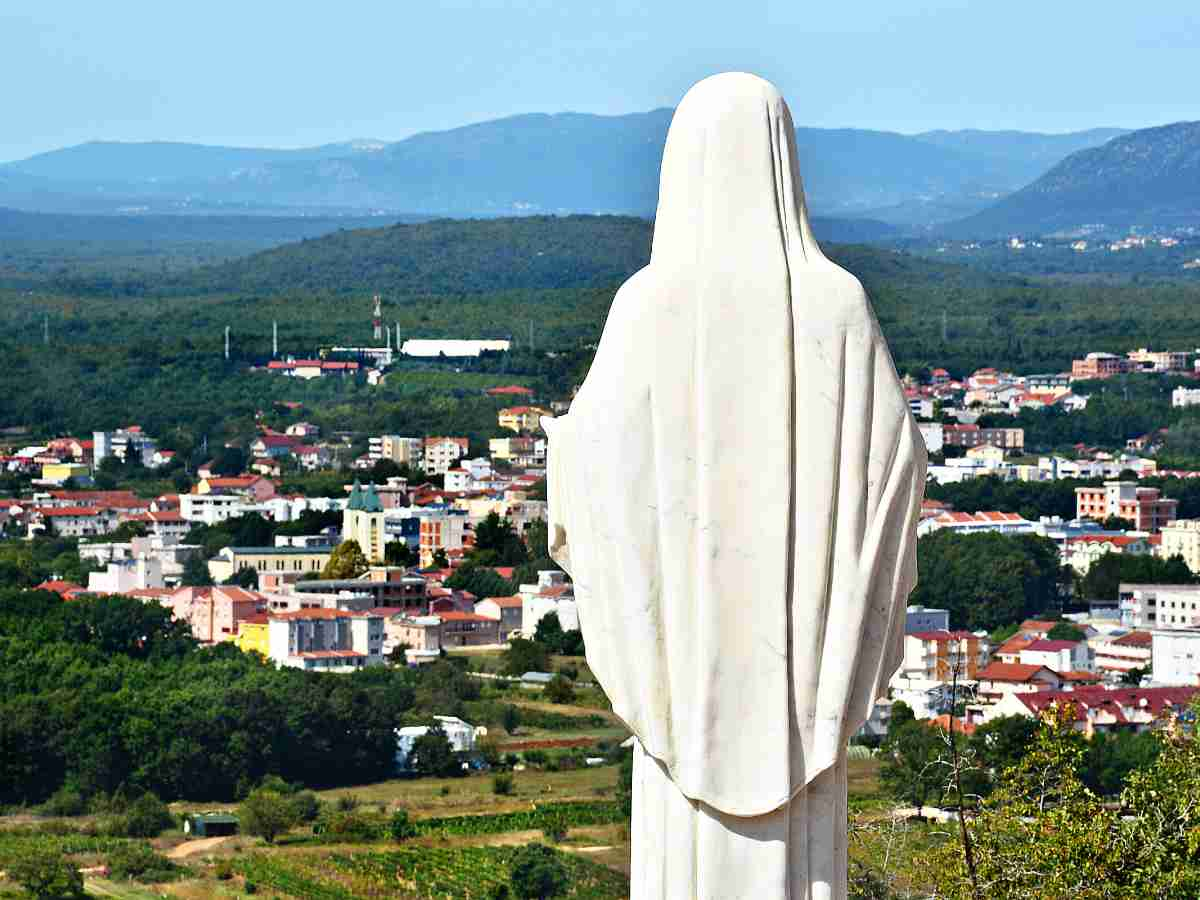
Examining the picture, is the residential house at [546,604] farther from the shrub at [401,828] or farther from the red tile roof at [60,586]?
the shrub at [401,828]

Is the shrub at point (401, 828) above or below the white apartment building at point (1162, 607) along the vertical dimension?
above

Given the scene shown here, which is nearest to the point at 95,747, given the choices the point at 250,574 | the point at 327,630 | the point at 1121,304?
the point at 327,630

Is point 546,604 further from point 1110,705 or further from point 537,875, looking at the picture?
point 537,875

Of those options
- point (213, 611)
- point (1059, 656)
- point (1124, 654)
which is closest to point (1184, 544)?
point (1124, 654)

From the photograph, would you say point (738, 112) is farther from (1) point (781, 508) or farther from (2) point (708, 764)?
(2) point (708, 764)

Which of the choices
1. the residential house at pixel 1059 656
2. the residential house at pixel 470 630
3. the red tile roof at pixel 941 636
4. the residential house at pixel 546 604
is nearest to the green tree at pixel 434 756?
the red tile roof at pixel 941 636

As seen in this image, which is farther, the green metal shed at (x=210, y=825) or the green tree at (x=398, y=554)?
the green tree at (x=398, y=554)

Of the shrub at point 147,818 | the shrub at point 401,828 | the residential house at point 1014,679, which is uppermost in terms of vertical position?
the shrub at point 401,828

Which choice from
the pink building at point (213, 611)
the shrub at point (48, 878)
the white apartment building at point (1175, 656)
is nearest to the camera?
the shrub at point (48, 878)
